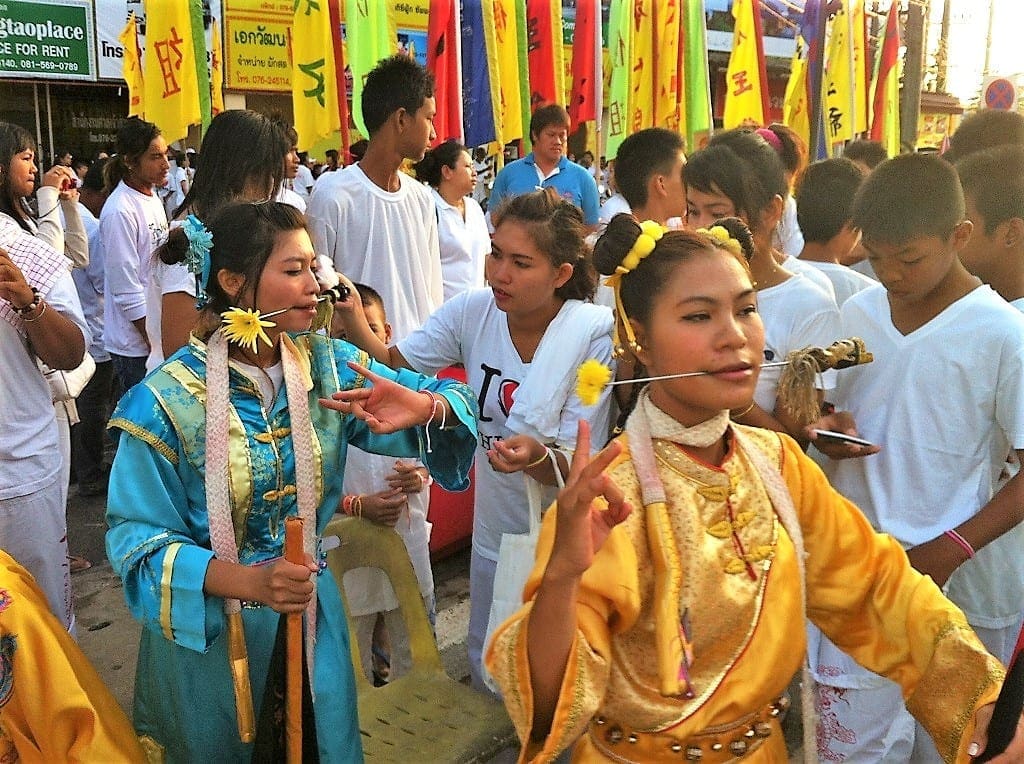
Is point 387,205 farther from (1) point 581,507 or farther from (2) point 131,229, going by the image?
(1) point 581,507

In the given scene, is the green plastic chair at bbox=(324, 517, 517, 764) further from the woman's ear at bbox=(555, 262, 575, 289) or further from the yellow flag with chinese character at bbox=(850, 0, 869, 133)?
the yellow flag with chinese character at bbox=(850, 0, 869, 133)

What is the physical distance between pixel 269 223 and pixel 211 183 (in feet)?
2.87

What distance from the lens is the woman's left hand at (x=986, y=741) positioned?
4.49 ft

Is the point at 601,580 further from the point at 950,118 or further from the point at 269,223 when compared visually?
the point at 950,118

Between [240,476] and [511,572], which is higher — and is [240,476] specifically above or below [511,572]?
above

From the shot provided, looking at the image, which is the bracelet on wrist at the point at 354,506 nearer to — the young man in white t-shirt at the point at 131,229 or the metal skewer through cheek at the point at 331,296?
the metal skewer through cheek at the point at 331,296

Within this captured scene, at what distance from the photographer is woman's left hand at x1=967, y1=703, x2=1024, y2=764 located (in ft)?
4.49

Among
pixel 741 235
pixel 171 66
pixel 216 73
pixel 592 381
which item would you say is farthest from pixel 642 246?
pixel 216 73

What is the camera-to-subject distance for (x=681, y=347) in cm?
153

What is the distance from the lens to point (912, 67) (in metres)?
9.18

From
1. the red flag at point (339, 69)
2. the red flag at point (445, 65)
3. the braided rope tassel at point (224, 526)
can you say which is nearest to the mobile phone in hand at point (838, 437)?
the braided rope tassel at point (224, 526)

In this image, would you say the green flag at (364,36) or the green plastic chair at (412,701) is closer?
the green plastic chair at (412,701)

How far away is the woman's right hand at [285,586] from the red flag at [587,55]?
561 cm

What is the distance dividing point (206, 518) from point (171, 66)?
4.24 meters
